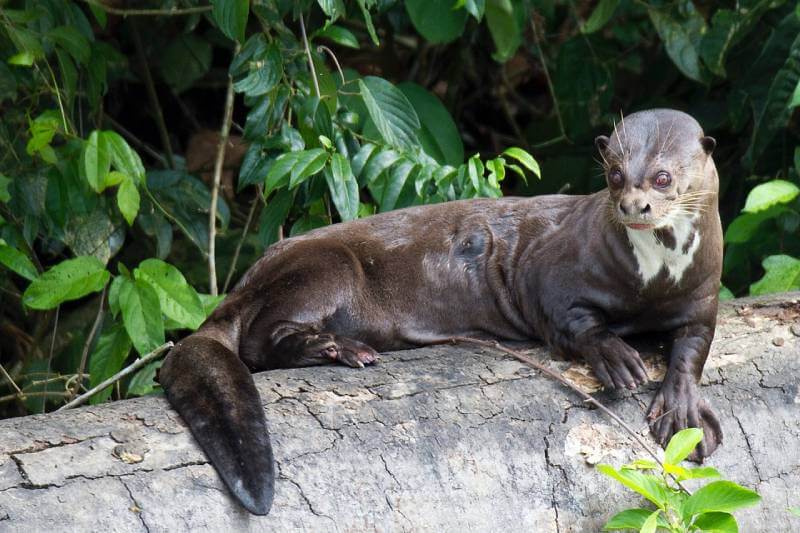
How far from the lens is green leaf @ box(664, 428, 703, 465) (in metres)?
2.39

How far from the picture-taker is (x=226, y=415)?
2369mm

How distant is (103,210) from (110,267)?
95cm

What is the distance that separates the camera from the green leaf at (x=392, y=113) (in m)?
3.79

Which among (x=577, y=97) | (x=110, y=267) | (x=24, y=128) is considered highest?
(x=24, y=128)

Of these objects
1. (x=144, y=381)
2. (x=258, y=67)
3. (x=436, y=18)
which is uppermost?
(x=258, y=67)

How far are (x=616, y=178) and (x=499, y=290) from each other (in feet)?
2.06

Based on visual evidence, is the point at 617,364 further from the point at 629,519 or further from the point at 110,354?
the point at 110,354

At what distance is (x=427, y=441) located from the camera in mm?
2492

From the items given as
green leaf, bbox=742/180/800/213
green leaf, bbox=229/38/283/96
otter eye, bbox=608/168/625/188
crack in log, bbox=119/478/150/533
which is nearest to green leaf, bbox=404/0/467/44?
green leaf, bbox=229/38/283/96

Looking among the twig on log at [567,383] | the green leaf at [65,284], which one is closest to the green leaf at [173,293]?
the green leaf at [65,284]

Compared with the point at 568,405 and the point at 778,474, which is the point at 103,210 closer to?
the point at 568,405

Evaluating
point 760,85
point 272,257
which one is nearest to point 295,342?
point 272,257

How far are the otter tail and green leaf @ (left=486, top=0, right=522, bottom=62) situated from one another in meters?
2.38

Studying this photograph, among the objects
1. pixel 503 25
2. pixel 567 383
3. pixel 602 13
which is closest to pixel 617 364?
pixel 567 383
